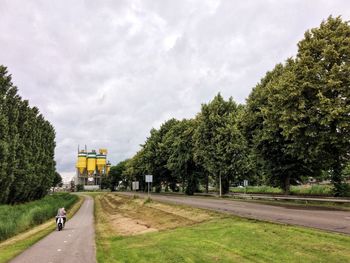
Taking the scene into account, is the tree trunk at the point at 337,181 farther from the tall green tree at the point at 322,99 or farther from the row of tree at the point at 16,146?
the row of tree at the point at 16,146

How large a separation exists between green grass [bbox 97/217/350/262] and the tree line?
640 inches

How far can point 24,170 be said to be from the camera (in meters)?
50.9

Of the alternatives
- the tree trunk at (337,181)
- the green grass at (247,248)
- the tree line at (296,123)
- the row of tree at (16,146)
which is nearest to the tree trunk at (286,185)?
the tree line at (296,123)

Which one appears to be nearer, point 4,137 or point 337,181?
point 337,181

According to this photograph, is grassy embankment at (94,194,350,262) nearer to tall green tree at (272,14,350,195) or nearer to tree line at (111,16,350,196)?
tall green tree at (272,14,350,195)

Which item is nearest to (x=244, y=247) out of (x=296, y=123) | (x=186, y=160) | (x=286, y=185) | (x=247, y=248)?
(x=247, y=248)

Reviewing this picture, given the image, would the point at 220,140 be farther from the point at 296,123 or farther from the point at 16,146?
the point at 16,146

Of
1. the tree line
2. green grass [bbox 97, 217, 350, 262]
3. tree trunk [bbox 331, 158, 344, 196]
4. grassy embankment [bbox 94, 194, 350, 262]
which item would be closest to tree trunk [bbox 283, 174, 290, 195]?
the tree line

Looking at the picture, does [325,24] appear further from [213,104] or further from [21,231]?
[21,231]

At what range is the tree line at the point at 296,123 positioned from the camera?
30.7 metres

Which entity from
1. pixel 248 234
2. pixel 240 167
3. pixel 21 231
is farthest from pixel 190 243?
pixel 240 167

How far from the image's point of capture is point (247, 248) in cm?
1305

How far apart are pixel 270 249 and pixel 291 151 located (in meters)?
22.9

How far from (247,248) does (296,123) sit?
21.2 metres
